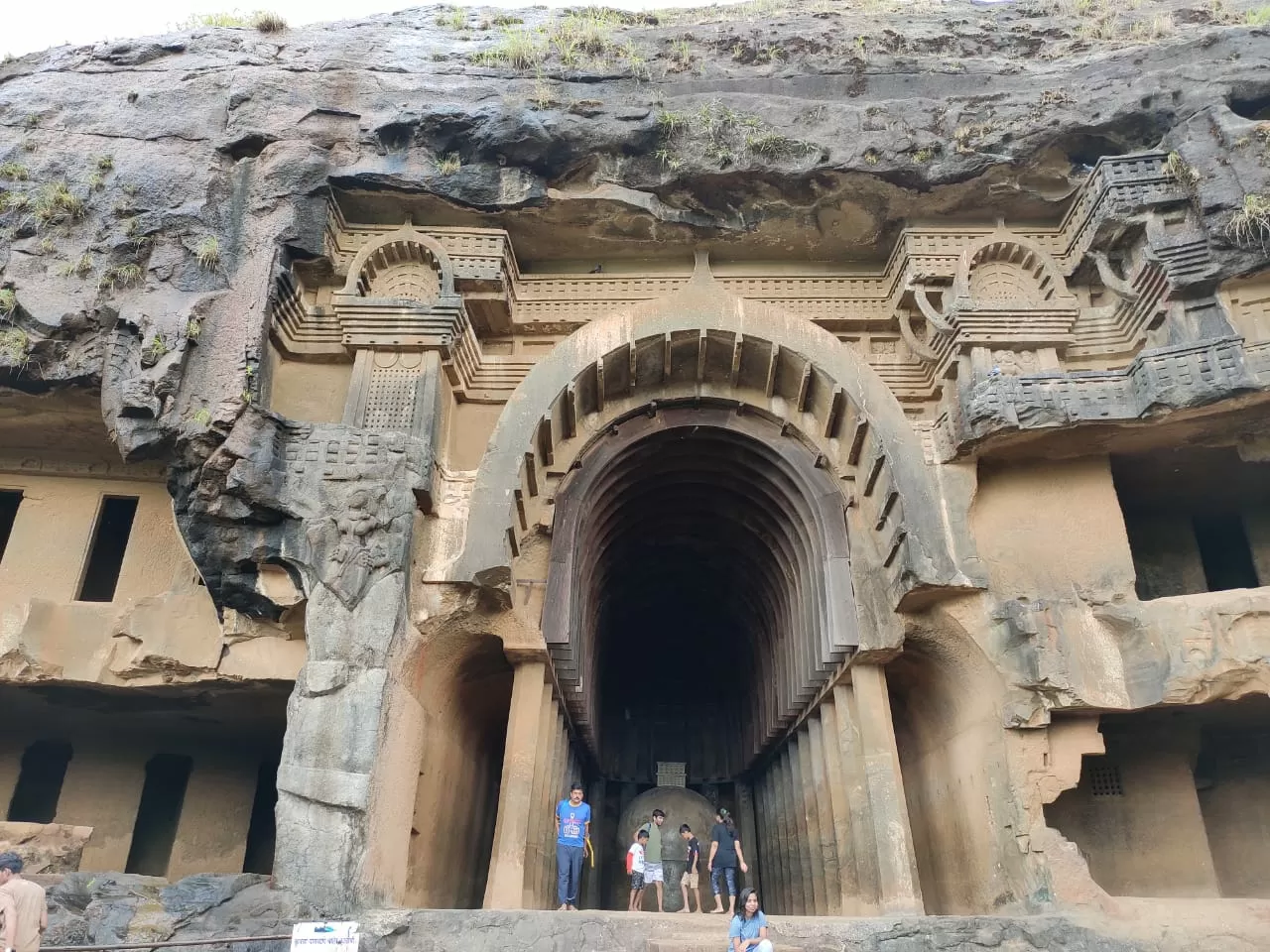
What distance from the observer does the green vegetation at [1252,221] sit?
10.3 meters

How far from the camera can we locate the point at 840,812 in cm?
1084

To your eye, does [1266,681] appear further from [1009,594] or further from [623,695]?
[623,695]

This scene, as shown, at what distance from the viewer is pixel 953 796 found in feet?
34.9

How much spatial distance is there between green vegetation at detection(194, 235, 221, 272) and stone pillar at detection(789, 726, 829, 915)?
10.6 meters

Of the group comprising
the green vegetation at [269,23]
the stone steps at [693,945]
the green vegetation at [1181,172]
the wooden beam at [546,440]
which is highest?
the green vegetation at [269,23]

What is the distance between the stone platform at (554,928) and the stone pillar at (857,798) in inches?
66.0

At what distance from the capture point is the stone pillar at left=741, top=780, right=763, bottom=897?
661 inches

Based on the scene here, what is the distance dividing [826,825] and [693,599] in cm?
651

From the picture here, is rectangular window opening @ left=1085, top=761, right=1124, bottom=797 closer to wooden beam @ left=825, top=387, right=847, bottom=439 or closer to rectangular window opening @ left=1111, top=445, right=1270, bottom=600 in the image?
rectangular window opening @ left=1111, top=445, right=1270, bottom=600

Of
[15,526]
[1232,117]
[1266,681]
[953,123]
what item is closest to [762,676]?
[1266,681]

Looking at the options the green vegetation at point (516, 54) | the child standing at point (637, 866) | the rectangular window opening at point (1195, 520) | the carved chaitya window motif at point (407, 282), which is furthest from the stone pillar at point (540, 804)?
the green vegetation at point (516, 54)

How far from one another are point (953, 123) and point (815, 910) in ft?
36.9

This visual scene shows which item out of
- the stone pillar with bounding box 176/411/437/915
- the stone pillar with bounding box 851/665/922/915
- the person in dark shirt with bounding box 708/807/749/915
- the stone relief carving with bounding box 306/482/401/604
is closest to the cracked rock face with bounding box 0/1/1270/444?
the stone pillar with bounding box 176/411/437/915

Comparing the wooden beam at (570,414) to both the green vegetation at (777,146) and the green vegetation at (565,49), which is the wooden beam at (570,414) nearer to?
the green vegetation at (777,146)
